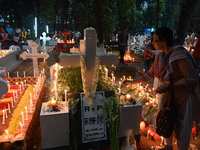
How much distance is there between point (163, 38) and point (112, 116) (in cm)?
150

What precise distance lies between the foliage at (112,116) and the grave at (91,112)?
0.10 metres

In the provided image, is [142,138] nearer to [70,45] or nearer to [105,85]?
[105,85]

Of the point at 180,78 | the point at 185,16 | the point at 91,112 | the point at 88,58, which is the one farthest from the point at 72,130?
the point at 185,16

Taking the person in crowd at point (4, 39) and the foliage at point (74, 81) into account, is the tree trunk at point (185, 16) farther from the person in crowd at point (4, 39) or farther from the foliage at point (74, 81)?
the person in crowd at point (4, 39)

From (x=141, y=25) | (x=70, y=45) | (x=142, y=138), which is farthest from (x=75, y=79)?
(x=141, y=25)

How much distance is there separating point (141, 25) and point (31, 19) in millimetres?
26503

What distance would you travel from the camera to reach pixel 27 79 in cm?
582

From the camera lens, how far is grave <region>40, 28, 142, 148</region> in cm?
322

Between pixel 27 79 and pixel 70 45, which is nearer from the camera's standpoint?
pixel 27 79

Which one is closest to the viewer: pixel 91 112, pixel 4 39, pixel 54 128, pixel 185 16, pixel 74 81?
pixel 54 128

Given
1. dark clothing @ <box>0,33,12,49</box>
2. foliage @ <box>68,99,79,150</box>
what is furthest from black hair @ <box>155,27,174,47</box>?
dark clothing @ <box>0,33,12,49</box>

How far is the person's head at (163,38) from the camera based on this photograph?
96.0 inches

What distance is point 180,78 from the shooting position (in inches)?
96.2

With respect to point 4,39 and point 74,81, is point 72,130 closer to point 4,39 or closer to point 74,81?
point 74,81
